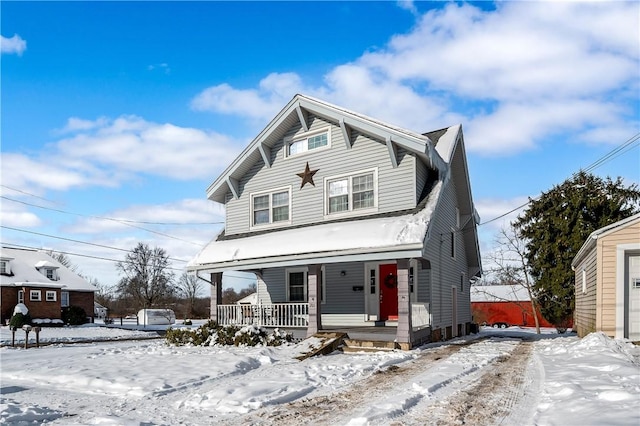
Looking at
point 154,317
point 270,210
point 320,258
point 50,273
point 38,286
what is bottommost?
point 154,317

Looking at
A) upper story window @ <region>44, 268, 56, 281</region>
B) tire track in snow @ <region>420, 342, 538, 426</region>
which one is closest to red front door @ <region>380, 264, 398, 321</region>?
tire track in snow @ <region>420, 342, 538, 426</region>

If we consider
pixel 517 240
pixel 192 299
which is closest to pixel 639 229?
pixel 517 240

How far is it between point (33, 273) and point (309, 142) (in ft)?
118

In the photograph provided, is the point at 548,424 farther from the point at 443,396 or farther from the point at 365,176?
the point at 365,176

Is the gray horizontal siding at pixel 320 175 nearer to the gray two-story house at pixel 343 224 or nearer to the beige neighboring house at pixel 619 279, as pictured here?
the gray two-story house at pixel 343 224

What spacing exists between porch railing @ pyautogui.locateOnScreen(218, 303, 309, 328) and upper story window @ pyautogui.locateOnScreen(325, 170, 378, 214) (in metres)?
3.66

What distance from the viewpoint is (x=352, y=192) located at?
17.0m

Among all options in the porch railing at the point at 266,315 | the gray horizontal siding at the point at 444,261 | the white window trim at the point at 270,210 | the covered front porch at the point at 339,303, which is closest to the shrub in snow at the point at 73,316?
the covered front porch at the point at 339,303

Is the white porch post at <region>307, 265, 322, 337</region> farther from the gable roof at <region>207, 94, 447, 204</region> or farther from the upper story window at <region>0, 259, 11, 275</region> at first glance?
the upper story window at <region>0, 259, 11, 275</region>

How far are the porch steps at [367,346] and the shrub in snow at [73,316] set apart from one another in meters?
35.6

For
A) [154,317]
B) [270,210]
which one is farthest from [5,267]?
[270,210]

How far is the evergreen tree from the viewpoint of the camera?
28.9m

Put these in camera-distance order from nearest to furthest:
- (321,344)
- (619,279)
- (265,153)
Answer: (321,344), (619,279), (265,153)

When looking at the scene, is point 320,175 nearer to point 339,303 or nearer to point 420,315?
point 339,303
